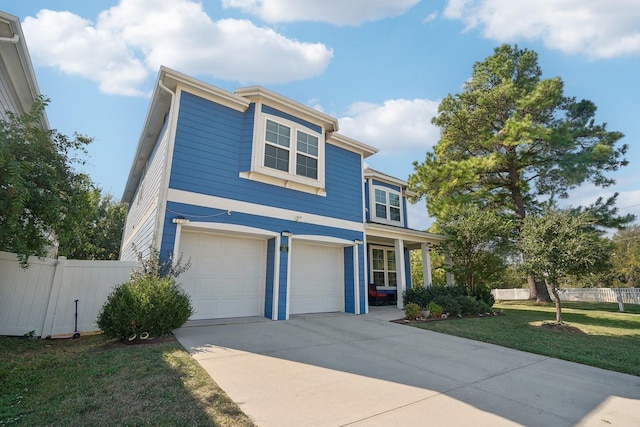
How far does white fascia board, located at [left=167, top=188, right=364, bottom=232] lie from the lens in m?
7.56

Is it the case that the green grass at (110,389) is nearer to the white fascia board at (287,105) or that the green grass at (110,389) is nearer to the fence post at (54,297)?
the fence post at (54,297)

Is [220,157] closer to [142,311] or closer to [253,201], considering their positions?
[253,201]

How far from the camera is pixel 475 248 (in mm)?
12828

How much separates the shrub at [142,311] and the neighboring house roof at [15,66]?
5.19 meters

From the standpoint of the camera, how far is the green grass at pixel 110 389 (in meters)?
2.78

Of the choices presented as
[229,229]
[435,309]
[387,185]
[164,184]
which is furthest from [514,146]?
[164,184]

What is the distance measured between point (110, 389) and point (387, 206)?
44.6ft

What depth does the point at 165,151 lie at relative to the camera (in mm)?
7699

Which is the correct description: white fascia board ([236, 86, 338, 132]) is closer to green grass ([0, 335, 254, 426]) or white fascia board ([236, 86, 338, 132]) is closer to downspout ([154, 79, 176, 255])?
downspout ([154, 79, 176, 255])

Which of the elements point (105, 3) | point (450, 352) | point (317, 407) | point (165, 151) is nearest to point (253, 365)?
point (317, 407)

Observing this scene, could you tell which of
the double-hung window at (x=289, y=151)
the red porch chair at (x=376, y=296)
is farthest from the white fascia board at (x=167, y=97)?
the red porch chair at (x=376, y=296)

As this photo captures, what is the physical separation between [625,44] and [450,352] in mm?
11405

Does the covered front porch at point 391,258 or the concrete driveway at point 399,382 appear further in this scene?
the covered front porch at point 391,258

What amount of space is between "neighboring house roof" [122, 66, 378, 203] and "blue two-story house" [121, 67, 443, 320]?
0.03 metres
